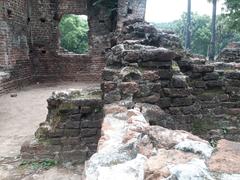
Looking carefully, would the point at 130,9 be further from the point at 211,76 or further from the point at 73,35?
the point at 73,35

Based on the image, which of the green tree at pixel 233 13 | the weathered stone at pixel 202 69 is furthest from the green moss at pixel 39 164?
the green tree at pixel 233 13

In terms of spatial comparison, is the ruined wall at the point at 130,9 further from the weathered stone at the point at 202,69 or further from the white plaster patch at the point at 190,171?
the white plaster patch at the point at 190,171

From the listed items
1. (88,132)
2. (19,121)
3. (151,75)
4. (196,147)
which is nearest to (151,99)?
(151,75)

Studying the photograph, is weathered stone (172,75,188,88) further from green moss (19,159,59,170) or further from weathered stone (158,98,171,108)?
green moss (19,159,59,170)

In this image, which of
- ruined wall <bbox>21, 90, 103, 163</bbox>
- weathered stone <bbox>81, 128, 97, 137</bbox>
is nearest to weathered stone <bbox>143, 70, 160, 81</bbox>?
ruined wall <bbox>21, 90, 103, 163</bbox>

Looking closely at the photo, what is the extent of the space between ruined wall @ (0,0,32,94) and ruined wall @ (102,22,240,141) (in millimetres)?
6249

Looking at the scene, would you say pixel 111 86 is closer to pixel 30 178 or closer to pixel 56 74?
pixel 30 178

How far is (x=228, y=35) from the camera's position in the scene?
36.0m

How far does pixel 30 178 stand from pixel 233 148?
8.91ft

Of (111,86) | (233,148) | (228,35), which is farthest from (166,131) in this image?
(228,35)

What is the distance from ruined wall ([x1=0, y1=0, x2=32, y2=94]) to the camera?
1030 centimetres

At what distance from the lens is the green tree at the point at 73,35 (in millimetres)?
25422

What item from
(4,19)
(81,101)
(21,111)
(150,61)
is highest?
(4,19)

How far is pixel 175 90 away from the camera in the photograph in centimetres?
438
